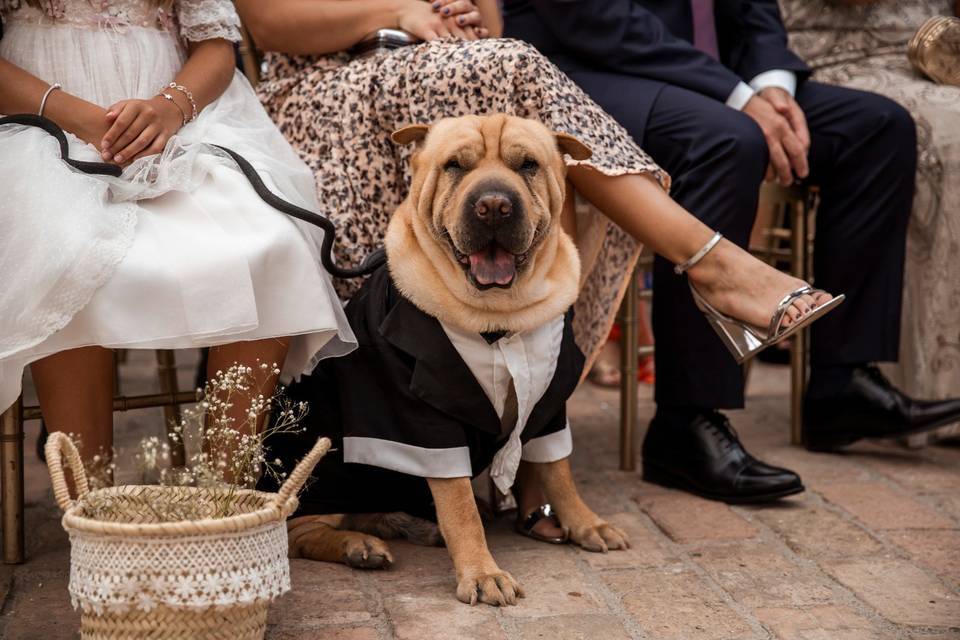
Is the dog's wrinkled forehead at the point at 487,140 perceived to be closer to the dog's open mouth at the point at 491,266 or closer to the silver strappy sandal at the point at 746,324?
the dog's open mouth at the point at 491,266

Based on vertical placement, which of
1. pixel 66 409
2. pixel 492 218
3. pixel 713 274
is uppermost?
pixel 492 218

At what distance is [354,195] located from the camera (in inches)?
99.0

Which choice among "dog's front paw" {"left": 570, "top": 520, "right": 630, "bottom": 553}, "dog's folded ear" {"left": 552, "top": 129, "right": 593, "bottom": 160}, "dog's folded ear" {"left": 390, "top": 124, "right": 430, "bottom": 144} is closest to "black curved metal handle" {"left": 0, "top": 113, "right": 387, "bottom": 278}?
"dog's folded ear" {"left": 390, "top": 124, "right": 430, "bottom": 144}

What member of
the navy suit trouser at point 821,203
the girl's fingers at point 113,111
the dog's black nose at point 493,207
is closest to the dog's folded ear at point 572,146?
the dog's black nose at point 493,207

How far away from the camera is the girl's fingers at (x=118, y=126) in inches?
80.5

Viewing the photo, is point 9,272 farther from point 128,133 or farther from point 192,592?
point 192,592

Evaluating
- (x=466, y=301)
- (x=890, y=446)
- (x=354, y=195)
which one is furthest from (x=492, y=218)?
(x=890, y=446)

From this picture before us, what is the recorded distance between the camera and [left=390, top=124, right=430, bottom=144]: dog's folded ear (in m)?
2.18

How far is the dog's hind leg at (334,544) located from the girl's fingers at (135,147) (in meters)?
0.81

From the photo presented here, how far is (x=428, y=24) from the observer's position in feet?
8.36

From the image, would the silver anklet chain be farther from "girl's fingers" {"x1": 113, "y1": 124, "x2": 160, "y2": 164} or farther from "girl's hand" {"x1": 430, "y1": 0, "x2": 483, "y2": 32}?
"girl's fingers" {"x1": 113, "y1": 124, "x2": 160, "y2": 164}

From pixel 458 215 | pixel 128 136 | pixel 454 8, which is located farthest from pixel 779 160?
pixel 128 136

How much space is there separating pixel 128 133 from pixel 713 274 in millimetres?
1278

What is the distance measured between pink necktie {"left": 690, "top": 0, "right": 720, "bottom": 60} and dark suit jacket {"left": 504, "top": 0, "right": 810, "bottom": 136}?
0.05 feet
